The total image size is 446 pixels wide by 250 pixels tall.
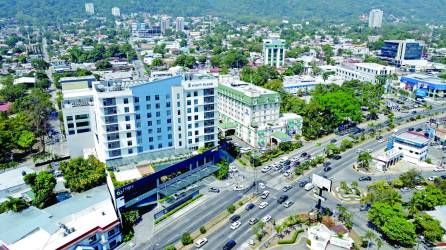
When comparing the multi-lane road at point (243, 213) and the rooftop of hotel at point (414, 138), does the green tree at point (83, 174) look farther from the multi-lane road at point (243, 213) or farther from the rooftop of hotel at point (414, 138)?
the rooftop of hotel at point (414, 138)

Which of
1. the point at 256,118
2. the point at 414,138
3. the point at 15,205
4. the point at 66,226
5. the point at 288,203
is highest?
the point at 256,118

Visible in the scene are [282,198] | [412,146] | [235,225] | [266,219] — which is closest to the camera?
[235,225]

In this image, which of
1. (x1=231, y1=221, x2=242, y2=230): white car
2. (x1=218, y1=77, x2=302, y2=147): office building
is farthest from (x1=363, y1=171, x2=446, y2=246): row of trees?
(x1=218, y1=77, x2=302, y2=147): office building

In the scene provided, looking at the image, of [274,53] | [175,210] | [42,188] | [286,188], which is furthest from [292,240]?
[274,53]

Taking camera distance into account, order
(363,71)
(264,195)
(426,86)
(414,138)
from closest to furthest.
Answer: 1. (264,195)
2. (414,138)
3. (426,86)
4. (363,71)

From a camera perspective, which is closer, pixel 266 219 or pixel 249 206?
pixel 266 219

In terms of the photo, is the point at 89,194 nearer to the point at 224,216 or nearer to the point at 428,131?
the point at 224,216

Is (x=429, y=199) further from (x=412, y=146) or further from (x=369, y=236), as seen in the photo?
(x=412, y=146)
